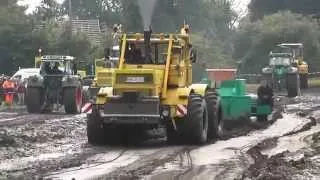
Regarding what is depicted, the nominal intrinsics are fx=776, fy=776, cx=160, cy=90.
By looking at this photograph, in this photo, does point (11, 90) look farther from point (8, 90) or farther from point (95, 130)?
point (95, 130)

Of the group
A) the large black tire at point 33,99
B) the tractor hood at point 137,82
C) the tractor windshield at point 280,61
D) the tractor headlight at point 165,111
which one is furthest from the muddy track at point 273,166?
the tractor windshield at point 280,61

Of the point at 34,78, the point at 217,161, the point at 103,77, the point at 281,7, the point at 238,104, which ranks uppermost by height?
the point at 281,7

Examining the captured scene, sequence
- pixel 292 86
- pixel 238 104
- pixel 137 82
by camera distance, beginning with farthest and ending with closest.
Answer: pixel 292 86
pixel 238 104
pixel 137 82

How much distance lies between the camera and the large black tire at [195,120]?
16.8 metres

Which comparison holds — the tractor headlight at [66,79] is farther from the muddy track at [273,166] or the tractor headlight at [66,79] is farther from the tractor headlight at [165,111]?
the muddy track at [273,166]

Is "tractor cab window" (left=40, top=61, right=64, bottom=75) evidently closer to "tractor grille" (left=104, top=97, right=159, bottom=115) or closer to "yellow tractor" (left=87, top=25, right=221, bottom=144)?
"yellow tractor" (left=87, top=25, right=221, bottom=144)

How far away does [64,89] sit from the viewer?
2769cm

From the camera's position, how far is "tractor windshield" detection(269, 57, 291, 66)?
4231cm

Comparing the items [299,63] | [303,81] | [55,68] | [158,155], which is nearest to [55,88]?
[55,68]

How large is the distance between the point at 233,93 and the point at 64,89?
739cm

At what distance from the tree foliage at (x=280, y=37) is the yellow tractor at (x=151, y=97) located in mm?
47583

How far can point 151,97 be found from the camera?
16.6 metres

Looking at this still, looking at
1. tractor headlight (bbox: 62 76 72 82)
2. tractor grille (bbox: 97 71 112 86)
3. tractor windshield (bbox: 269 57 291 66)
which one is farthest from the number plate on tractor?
tractor windshield (bbox: 269 57 291 66)

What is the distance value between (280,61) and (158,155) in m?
28.8
